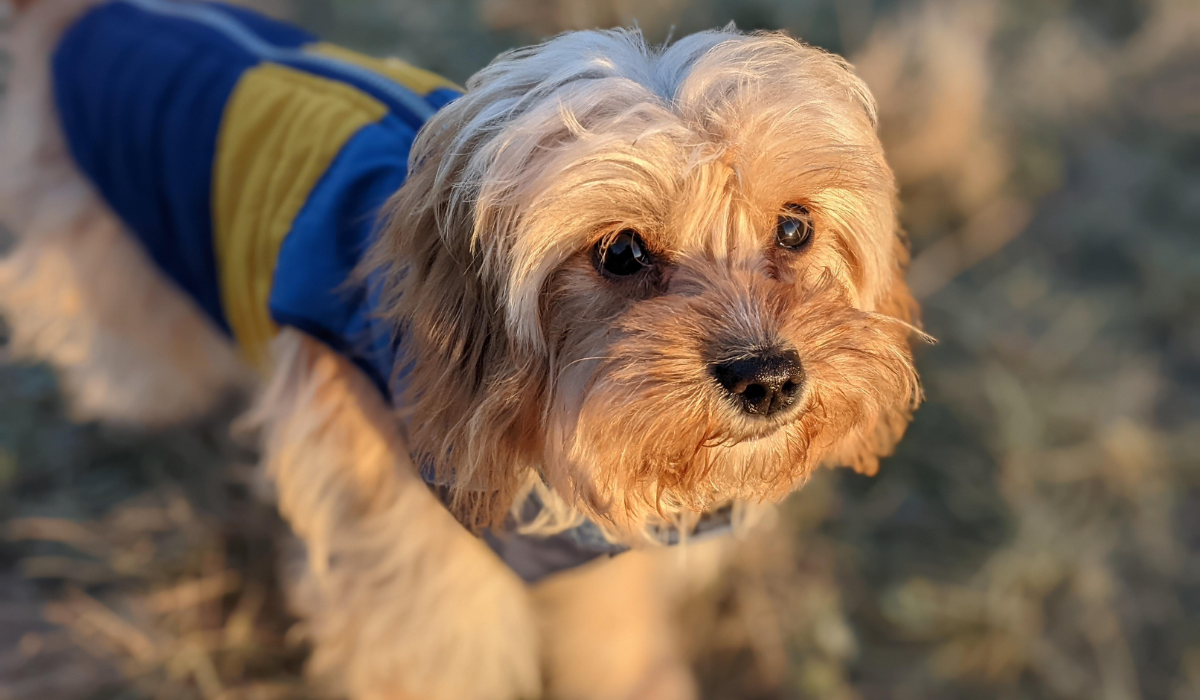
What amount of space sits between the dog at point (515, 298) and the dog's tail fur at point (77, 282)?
0.12 m

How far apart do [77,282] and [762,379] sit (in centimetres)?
238

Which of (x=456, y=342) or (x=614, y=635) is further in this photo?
(x=614, y=635)

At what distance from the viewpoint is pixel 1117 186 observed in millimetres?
4312

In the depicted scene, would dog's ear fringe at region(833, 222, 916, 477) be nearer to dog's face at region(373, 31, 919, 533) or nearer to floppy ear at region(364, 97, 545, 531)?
dog's face at region(373, 31, 919, 533)

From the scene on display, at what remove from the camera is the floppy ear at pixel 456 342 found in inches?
61.4

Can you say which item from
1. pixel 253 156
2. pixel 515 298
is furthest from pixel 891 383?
pixel 253 156

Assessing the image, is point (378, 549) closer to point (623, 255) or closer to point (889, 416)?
point (623, 255)

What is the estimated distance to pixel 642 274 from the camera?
1.53 meters

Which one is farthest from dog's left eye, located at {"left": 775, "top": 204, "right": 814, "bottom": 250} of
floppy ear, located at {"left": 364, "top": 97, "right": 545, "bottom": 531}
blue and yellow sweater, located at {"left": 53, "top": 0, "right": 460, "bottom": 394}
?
blue and yellow sweater, located at {"left": 53, "top": 0, "right": 460, "bottom": 394}

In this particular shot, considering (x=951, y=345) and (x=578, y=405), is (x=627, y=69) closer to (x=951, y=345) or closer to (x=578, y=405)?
(x=578, y=405)

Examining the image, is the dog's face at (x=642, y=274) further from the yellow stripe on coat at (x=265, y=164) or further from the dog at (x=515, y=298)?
the yellow stripe on coat at (x=265, y=164)

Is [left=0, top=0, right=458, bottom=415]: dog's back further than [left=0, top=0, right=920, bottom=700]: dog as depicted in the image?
Yes

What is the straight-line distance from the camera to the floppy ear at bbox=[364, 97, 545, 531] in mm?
1559

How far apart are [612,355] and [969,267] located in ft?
9.74
